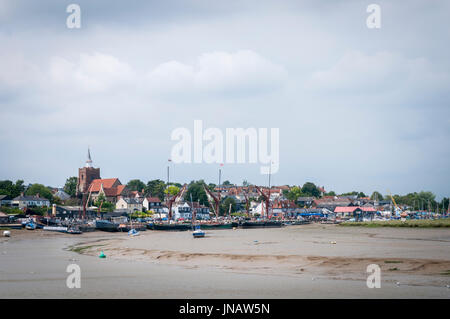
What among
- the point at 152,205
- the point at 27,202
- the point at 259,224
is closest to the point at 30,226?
the point at 259,224

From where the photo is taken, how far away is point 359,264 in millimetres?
30500

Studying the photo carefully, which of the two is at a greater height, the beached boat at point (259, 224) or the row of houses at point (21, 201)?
the row of houses at point (21, 201)

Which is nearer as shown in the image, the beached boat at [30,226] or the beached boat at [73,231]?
the beached boat at [73,231]

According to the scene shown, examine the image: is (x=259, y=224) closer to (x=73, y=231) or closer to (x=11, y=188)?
(x=73, y=231)

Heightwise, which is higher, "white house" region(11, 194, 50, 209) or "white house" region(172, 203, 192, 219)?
"white house" region(11, 194, 50, 209)

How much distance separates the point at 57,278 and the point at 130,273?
4.75 metres

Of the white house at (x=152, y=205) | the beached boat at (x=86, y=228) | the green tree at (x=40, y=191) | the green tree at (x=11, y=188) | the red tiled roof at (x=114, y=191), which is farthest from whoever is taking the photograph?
the red tiled roof at (x=114, y=191)

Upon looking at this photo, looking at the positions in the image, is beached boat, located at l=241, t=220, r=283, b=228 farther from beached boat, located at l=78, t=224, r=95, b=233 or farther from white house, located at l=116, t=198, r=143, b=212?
white house, located at l=116, t=198, r=143, b=212

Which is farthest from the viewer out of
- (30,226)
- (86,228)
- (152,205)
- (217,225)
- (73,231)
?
(152,205)

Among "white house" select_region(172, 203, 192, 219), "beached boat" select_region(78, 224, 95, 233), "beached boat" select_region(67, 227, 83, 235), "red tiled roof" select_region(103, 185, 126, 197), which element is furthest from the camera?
"red tiled roof" select_region(103, 185, 126, 197)

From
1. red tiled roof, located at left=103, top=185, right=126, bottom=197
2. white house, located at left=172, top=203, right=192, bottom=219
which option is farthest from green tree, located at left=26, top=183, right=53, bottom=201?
white house, located at left=172, top=203, right=192, bottom=219

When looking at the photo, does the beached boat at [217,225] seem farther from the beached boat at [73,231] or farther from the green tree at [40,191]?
the green tree at [40,191]

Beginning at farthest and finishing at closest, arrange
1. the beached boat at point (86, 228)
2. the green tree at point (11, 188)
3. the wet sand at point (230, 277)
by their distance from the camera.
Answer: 1. the green tree at point (11, 188)
2. the beached boat at point (86, 228)
3. the wet sand at point (230, 277)

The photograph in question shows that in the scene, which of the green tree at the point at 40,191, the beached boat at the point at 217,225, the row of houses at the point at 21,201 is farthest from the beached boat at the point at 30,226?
the green tree at the point at 40,191
